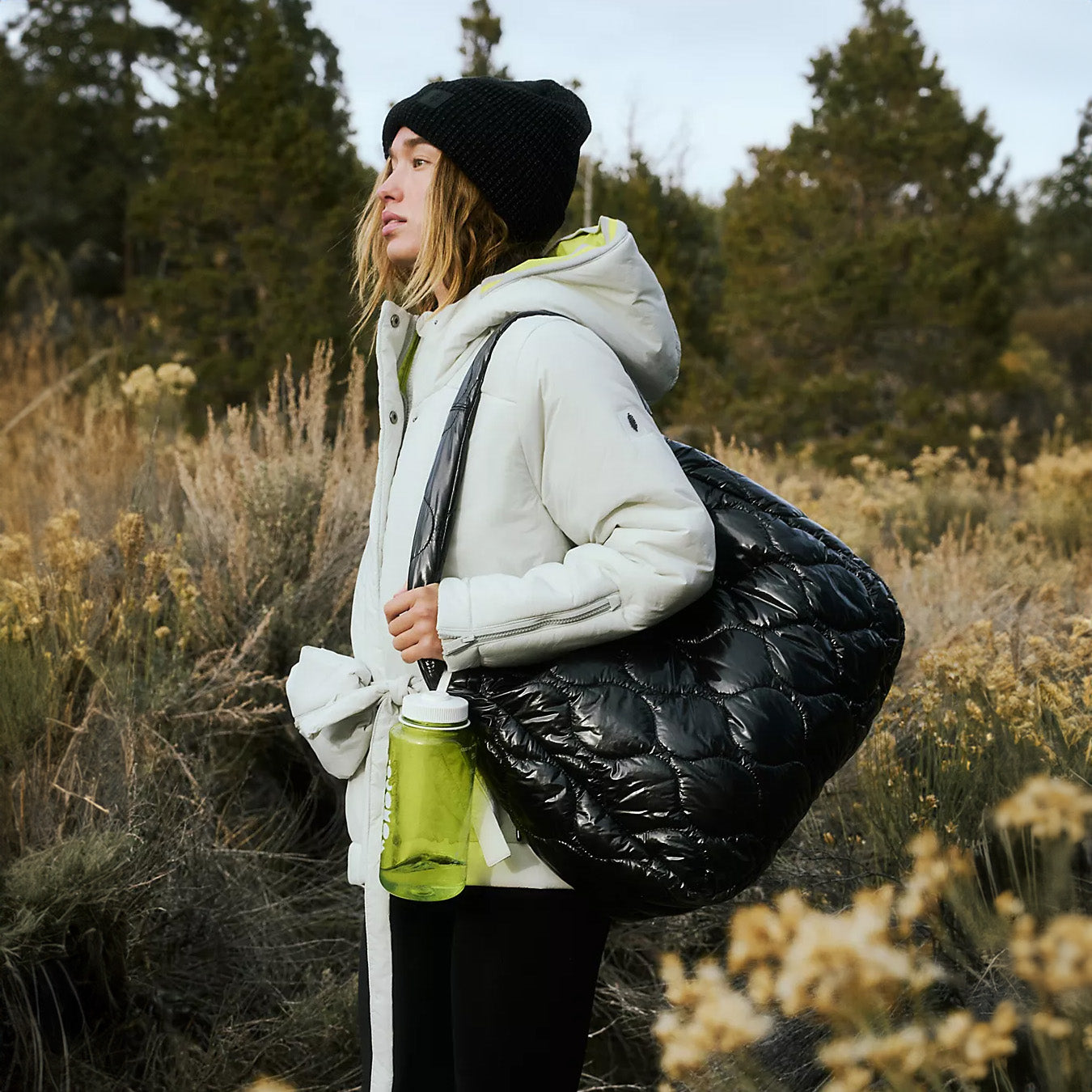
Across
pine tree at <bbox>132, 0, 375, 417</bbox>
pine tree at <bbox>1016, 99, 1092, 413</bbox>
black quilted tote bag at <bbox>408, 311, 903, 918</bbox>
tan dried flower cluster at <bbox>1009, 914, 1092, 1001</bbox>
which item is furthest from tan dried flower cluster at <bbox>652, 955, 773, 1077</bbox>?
pine tree at <bbox>1016, 99, 1092, 413</bbox>

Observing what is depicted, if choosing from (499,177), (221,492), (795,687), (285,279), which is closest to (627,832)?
(795,687)

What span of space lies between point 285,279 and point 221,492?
8.88 metres

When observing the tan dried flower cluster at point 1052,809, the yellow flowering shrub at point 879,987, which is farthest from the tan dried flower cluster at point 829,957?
the tan dried flower cluster at point 1052,809

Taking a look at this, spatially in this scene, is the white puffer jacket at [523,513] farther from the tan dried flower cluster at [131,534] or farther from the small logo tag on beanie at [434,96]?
the tan dried flower cluster at [131,534]

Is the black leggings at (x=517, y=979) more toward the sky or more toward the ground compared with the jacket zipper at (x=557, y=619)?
more toward the ground

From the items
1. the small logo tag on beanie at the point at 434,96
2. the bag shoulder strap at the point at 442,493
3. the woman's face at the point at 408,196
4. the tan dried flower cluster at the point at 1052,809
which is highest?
the small logo tag on beanie at the point at 434,96

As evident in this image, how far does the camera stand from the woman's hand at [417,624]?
129 cm

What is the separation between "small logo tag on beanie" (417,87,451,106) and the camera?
1.50 meters

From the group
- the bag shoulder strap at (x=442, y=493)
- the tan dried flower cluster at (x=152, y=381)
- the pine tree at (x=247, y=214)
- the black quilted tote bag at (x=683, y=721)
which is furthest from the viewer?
the pine tree at (x=247, y=214)

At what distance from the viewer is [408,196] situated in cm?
153

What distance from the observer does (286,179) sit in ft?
38.6

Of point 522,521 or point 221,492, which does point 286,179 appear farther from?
point 522,521

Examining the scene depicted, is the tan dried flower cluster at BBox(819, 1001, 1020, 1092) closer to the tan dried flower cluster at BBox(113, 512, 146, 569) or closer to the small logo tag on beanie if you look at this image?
the small logo tag on beanie

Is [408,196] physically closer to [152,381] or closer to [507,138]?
[507,138]
